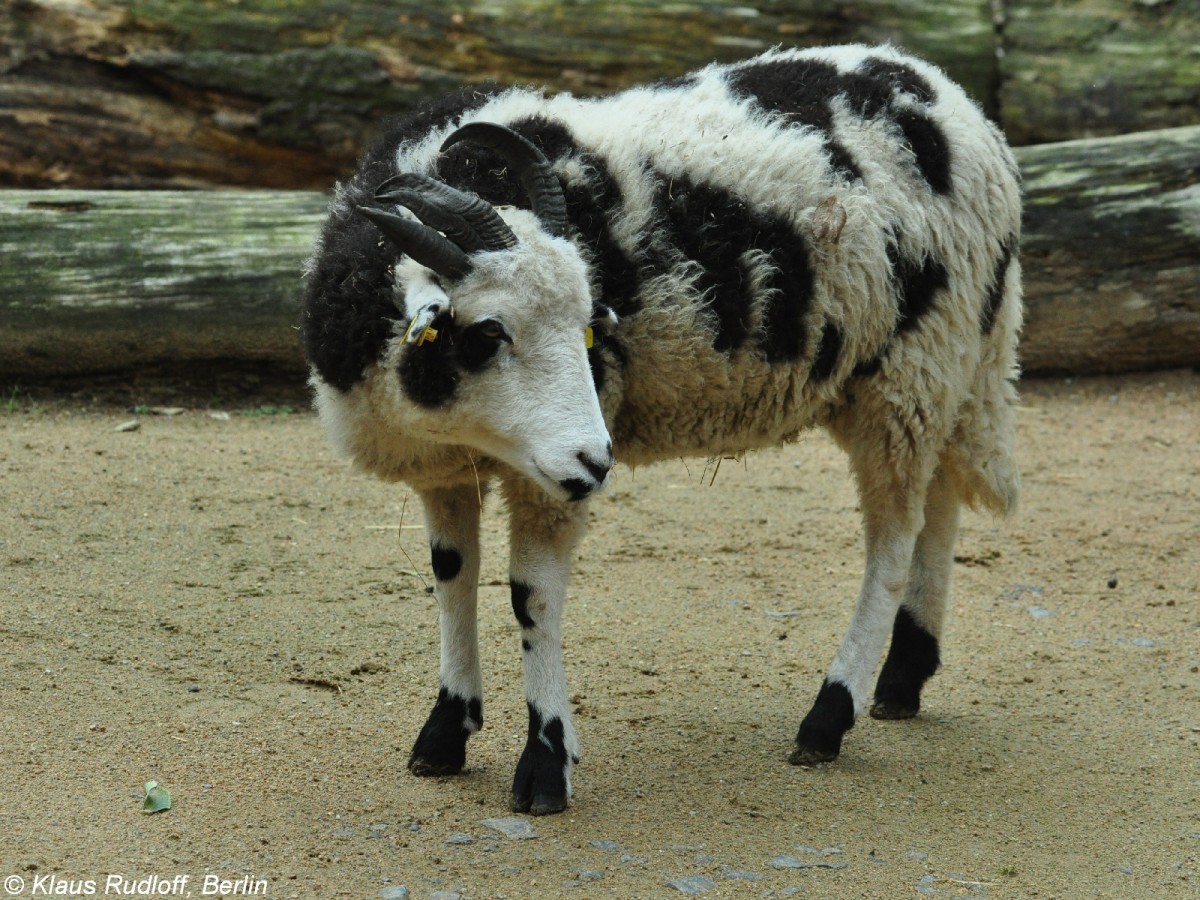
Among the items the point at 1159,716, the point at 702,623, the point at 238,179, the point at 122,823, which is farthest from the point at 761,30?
the point at 122,823

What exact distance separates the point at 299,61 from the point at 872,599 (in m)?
6.62

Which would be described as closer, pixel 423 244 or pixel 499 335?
pixel 423 244

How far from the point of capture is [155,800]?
13.4 ft

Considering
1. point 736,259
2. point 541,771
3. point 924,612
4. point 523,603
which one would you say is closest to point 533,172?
point 736,259

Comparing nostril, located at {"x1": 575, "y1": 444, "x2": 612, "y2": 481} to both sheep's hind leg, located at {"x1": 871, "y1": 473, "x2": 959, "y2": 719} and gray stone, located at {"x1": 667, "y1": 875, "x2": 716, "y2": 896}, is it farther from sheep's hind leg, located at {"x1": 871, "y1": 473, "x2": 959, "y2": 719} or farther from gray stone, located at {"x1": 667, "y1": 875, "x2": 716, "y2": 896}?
sheep's hind leg, located at {"x1": 871, "y1": 473, "x2": 959, "y2": 719}

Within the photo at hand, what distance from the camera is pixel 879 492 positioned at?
5070 millimetres

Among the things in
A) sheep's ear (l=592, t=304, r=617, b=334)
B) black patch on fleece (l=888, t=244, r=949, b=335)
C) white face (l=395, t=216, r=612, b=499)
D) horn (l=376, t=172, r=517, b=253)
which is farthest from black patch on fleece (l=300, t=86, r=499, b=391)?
black patch on fleece (l=888, t=244, r=949, b=335)

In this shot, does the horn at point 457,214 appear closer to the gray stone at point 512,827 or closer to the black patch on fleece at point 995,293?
the gray stone at point 512,827

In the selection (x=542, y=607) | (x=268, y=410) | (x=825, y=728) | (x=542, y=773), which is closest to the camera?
(x=542, y=773)

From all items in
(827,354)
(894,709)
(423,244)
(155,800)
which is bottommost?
(894,709)

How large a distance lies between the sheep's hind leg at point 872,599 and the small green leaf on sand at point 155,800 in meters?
2.23

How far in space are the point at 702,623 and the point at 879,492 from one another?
4.55 ft

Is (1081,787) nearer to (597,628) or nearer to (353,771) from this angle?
(597,628)

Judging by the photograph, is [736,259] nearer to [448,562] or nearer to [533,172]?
[533,172]
